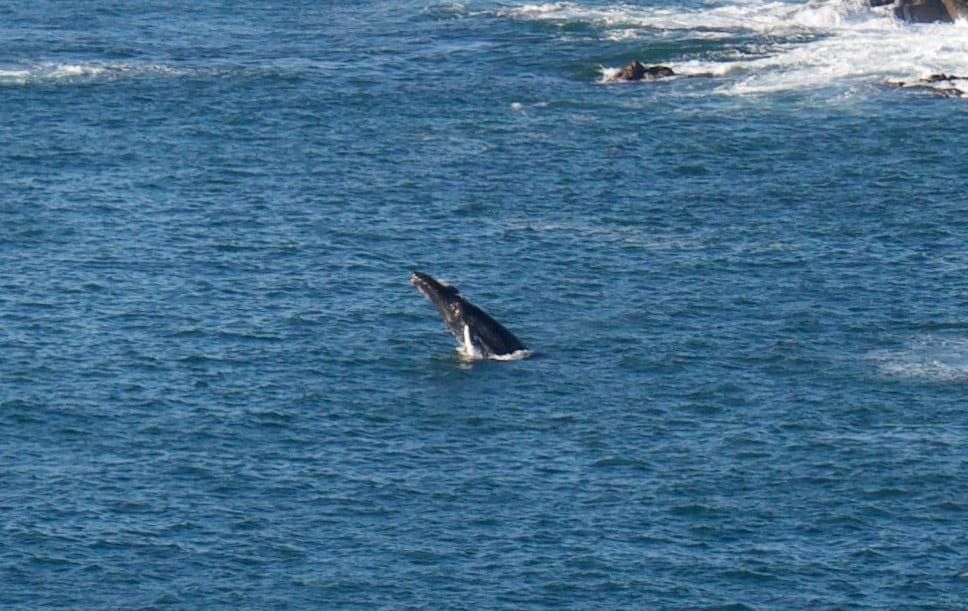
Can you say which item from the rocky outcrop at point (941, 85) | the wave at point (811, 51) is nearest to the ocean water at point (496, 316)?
Result: the wave at point (811, 51)

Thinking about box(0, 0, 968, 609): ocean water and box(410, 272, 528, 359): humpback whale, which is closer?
box(0, 0, 968, 609): ocean water

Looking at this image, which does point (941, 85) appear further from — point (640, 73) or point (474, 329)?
point (474, 329)

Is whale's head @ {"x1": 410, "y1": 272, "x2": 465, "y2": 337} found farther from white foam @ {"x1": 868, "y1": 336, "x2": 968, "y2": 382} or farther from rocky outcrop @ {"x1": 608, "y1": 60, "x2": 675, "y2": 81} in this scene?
rocky outcrop @ {"x1": 608, "y1": 60, "x2": 675, "y2": 81}

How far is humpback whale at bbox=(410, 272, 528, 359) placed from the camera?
123625mm

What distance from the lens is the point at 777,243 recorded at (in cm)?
14512

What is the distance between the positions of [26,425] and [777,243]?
52362 millimetres

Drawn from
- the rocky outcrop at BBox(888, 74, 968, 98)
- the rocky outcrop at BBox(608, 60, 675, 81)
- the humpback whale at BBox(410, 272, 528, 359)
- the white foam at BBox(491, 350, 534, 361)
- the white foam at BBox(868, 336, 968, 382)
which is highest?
the rocky outcrop at BBox(608, 60, 675, 81)

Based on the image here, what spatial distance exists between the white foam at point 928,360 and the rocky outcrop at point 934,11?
253ft

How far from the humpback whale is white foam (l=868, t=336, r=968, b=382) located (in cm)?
1983

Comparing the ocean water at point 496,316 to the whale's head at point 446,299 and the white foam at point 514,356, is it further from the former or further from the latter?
the whale's head at point 446,299

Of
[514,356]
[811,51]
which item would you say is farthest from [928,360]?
[811,51]

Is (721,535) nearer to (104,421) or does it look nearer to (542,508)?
(542,508)

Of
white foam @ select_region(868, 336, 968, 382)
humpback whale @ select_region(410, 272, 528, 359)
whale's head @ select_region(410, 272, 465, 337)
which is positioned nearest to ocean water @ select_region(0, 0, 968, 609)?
white foam @ select_region(868, 336, 968, 382)

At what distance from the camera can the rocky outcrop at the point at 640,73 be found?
184125 mm
